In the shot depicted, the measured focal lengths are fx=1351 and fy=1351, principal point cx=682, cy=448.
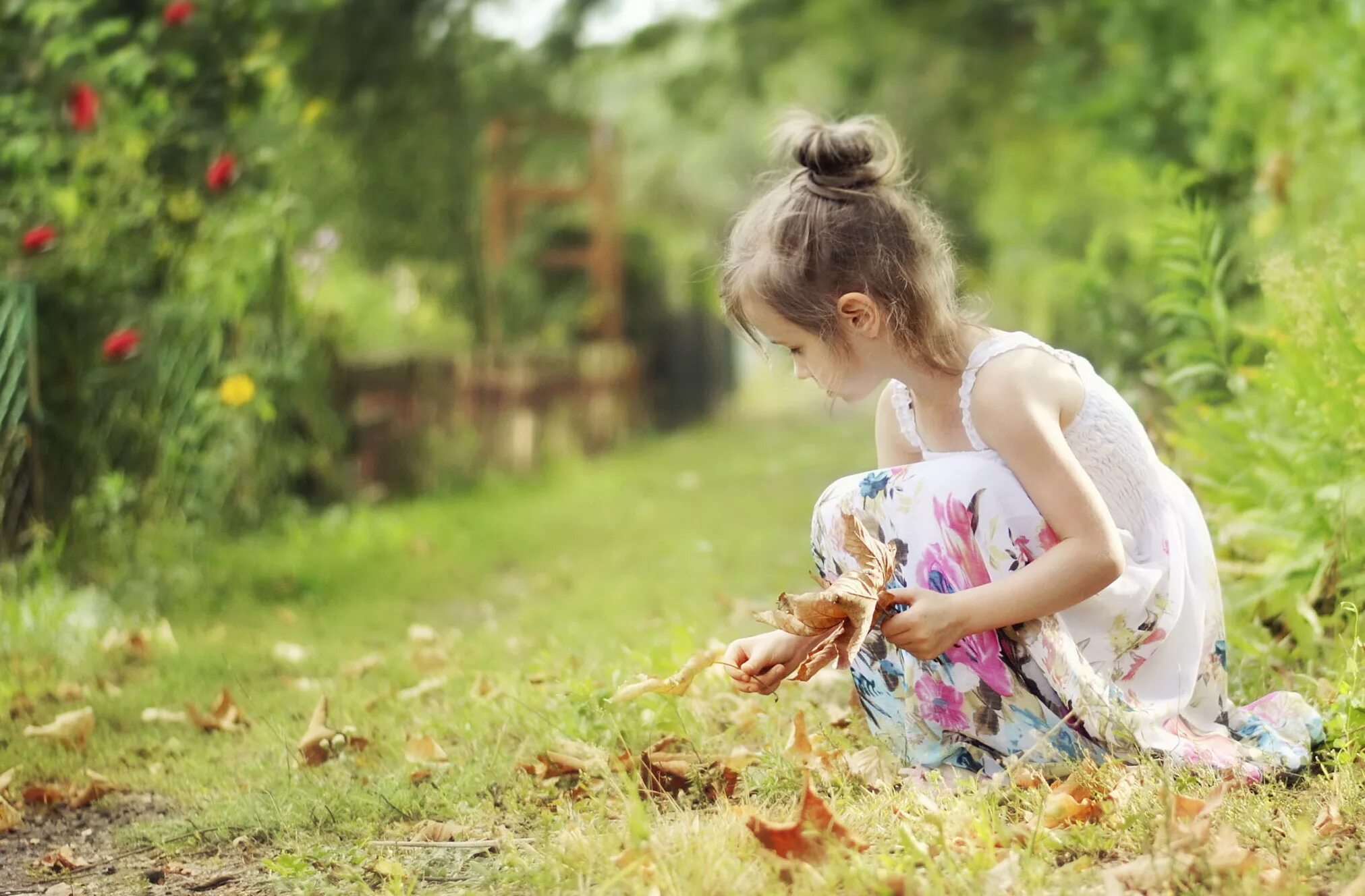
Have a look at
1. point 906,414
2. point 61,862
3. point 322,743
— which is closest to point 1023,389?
point 906,414

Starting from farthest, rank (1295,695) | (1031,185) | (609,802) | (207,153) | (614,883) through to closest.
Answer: (1031,185)
(207,153)
(1295,695)
(609,802)
(614,883)

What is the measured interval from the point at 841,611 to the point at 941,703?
30 centimetres

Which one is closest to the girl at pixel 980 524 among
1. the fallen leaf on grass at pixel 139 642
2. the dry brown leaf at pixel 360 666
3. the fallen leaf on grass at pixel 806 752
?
the fallen leaf on grass at pixel 806 752

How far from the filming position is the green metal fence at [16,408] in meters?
3.98

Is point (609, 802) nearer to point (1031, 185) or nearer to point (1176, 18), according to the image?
point (1176, 18)

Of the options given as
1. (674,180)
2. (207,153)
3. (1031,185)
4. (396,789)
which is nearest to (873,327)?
(396,789)

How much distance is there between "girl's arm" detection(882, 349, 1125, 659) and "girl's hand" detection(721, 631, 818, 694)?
0.57 ft

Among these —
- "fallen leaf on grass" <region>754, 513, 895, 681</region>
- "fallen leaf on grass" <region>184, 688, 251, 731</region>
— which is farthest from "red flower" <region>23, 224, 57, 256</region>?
"fallen leaf on grass" <region>754, 513, 895, 681</region>

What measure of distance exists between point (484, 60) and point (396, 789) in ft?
22.9

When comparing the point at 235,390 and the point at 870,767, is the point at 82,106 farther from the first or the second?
the point at 870,767

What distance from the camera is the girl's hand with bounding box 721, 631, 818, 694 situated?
2184mm

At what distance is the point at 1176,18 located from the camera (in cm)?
714

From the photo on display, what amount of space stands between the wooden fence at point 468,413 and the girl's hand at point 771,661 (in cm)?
468

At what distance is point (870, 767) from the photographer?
2.29 meters
